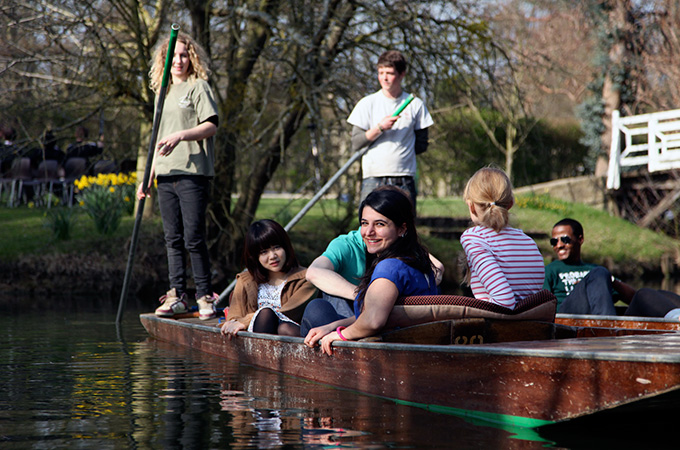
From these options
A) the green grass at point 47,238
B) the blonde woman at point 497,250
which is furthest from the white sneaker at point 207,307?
the green grass at point 47,238

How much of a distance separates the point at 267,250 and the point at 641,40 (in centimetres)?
1193

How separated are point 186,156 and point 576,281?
235 centimetres

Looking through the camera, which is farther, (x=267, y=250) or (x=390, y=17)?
(x=390, y=17)

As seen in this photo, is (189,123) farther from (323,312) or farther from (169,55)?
(323,312)

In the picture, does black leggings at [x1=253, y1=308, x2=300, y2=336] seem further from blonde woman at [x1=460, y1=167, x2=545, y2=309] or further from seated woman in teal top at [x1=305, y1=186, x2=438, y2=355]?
blonde woman at [x1=460, y1=167, x2=545, y2=309]

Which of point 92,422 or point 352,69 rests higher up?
point 352,69

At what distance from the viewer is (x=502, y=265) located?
3.28m

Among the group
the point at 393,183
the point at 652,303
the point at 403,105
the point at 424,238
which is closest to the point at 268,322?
the point at 393,183

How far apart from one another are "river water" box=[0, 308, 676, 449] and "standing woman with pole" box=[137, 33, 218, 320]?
0.66 meters

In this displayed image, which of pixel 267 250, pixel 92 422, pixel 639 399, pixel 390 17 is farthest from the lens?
pixel 390 17

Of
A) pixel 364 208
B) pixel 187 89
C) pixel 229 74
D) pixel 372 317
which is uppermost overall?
pixel 229 74

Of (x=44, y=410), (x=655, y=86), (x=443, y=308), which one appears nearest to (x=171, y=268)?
(x=44, y=410)

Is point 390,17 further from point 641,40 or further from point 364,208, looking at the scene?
point 641,40

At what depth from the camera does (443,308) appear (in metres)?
3.18
